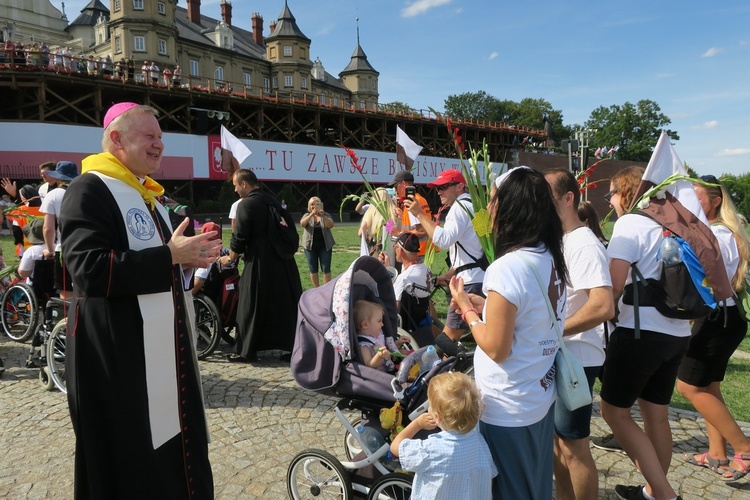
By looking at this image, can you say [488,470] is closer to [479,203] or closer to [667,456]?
Answer: [667,456]

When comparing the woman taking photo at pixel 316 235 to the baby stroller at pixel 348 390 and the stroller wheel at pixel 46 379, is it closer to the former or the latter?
the stroller wheel at pixel 46 379

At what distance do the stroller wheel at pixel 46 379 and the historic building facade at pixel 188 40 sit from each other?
43.2m

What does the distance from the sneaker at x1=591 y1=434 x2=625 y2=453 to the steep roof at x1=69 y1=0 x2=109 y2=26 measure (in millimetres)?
66622

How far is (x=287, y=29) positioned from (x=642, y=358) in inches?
2494

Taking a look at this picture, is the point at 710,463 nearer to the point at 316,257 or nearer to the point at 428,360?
the point at 428,360

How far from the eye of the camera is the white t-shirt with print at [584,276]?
99.5 inches

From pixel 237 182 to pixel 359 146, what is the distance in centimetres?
3280

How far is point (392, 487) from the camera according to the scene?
2828mm

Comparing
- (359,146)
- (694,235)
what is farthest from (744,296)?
(359,146)

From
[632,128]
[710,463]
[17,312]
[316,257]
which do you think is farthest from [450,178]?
[632,128]

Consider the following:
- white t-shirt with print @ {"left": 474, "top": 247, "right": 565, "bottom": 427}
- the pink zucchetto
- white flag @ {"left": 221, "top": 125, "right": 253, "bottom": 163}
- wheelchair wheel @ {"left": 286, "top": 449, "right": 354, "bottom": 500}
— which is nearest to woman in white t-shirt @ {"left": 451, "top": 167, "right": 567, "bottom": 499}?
white t-shirt with print @ {"left": 474, "top": 247, "right": 565, "bottom": 427}

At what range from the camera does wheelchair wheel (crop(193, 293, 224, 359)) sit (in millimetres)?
5887

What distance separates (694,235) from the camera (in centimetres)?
276

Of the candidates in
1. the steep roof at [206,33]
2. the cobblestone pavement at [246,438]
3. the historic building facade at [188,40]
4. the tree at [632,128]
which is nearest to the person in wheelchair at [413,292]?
the cobblestone pavement at [246,438]
